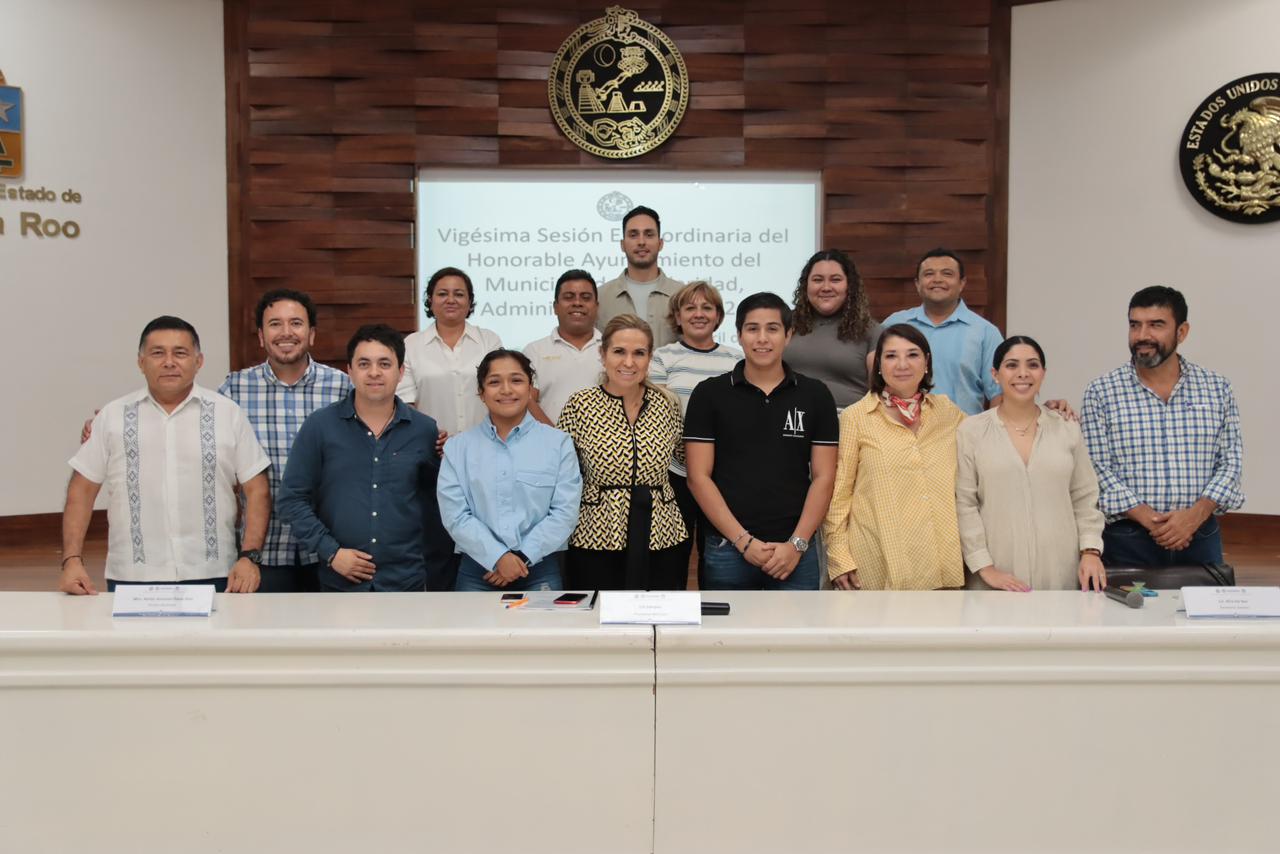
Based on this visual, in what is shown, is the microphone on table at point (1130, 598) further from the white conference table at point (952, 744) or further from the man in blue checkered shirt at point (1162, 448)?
the man in blue checkered shirt at point (1162, 448)

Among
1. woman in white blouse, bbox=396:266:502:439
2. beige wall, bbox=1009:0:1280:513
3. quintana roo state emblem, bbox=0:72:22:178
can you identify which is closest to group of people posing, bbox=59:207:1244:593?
woman in white blouse, bbox=396:266:502:439

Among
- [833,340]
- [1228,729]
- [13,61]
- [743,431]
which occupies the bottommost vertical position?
[1228,729]

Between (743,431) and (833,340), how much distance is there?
0.65m

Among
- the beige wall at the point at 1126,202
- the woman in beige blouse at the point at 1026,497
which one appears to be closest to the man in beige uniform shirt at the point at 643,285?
the woman in beige blouse at the point at 1026,497

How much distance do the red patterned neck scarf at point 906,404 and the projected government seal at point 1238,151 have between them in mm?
3479

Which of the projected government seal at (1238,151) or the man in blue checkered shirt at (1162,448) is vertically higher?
the projected government seal at (1238,151)

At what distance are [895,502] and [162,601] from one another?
1.65 meters

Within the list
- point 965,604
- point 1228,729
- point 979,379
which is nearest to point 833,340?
point 979,379

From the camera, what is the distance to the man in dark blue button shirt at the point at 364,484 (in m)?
2.55

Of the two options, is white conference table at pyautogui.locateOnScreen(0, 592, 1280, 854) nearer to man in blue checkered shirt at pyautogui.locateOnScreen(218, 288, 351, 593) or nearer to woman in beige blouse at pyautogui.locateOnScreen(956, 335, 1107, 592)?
woman in beige blouse at pyautogui.locateOnScreen(956, 335, 1107, 592)

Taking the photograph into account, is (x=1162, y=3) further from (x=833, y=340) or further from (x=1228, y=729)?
(x=1228, y=729)

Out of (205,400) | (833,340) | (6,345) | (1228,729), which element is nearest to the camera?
(1228,729)

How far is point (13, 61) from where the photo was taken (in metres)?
5.00

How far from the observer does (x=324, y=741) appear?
1.66 metres
